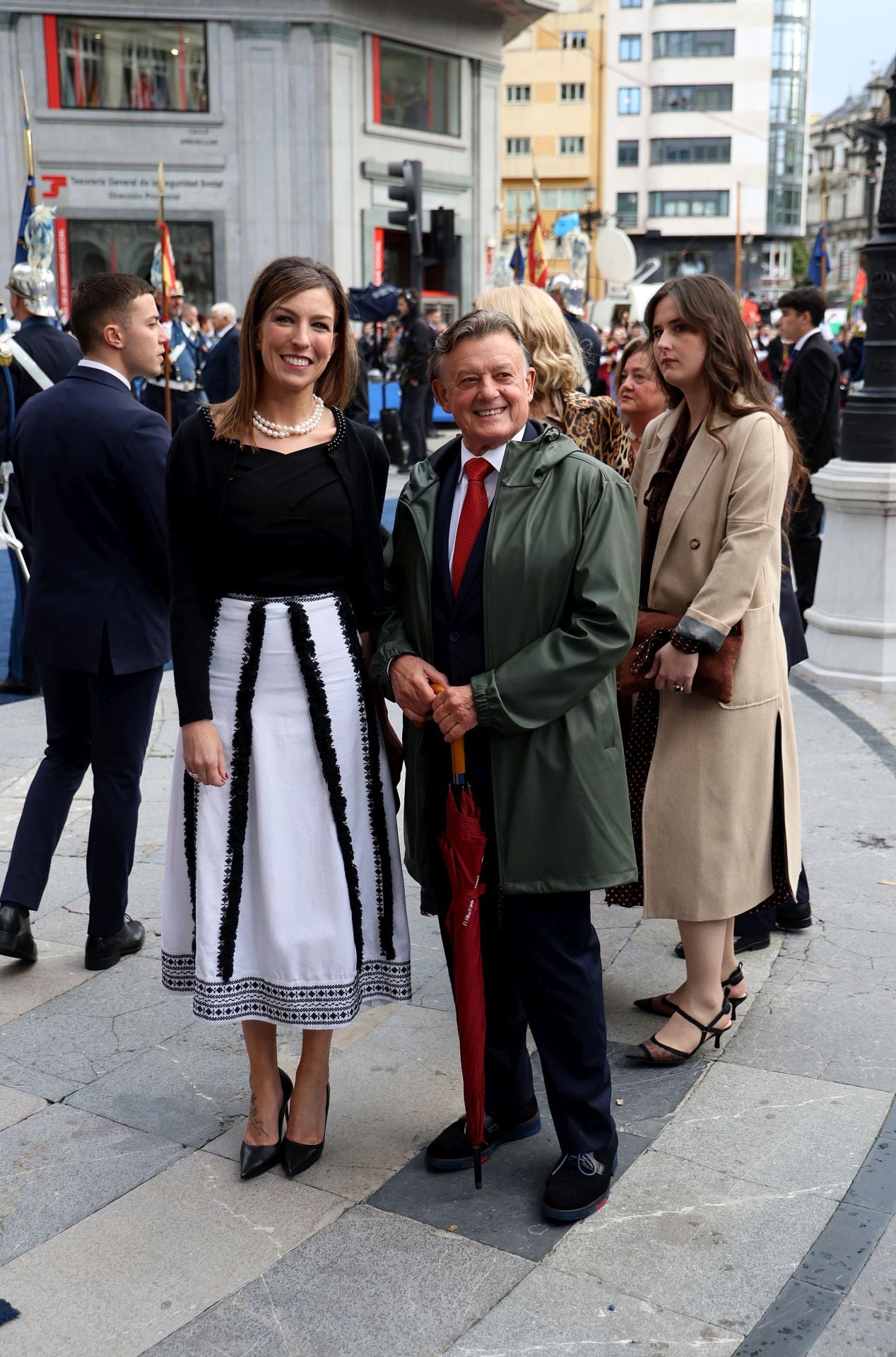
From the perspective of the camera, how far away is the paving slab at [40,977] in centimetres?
392

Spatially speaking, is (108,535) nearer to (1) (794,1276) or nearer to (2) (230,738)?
(2) (230,738)

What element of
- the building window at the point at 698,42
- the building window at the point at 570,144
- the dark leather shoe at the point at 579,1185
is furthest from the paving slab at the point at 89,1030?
the building window at the point at 698,42

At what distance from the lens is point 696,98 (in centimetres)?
7019

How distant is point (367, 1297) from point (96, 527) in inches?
92.9

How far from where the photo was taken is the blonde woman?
3.51m

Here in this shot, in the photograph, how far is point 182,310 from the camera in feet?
53.1

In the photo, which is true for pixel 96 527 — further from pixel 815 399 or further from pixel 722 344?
pixel 815 399

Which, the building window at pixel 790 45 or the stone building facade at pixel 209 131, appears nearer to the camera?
the stone building facade at pixel 209 131

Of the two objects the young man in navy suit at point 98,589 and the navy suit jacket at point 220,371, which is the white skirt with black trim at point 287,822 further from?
the navy suit jacket at point 220,371

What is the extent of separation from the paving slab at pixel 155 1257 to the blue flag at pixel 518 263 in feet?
58.5

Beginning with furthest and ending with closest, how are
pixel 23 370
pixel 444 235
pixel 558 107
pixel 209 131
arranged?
pixel 558 107 → pixel 209 131 → pixel 444 235 → pixel 23 370

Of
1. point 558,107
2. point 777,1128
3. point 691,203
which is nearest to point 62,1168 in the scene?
point 777,1128

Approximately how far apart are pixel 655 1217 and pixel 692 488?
1.72 m

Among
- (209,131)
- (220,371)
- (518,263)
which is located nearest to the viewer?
(220,371)
